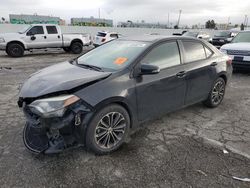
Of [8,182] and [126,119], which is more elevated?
[126,119]

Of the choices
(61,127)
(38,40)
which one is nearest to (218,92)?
(61,127)

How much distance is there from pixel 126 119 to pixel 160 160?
0.71 metres

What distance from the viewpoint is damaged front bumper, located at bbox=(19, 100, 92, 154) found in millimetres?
2686

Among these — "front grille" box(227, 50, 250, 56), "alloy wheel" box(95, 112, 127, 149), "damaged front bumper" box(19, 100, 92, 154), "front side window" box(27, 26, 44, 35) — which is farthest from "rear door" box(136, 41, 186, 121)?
"front side window" box(27, 26, 44, 35)

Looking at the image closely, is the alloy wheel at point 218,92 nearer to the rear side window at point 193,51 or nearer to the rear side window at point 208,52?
the rear side window at point 208,52

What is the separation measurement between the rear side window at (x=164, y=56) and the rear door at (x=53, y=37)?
36.1 feet

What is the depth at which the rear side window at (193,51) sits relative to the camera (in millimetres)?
4090

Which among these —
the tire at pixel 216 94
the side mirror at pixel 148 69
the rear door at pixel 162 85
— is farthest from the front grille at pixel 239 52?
the side mirror at pixel 148 69

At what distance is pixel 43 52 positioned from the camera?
1511 cm

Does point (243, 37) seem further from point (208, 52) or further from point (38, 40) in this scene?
point (38, 40)

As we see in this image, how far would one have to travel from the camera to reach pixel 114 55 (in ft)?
12.2

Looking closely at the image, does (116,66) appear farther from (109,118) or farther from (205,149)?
(205,149)

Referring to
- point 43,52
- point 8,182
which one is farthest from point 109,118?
point 43,52

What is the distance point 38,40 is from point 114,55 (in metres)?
10.6
